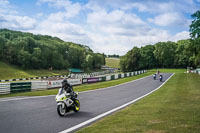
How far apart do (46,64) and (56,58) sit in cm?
692

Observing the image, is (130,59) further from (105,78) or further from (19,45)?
(105,78)

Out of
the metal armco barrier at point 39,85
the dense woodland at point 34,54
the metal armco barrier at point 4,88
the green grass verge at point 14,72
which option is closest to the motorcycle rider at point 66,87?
the metal armco barrier at point 4,88

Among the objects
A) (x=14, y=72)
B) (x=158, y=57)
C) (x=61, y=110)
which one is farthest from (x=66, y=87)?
(x=158, y=57)

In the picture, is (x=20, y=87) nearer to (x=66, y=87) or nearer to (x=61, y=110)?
(x=66, y=87)

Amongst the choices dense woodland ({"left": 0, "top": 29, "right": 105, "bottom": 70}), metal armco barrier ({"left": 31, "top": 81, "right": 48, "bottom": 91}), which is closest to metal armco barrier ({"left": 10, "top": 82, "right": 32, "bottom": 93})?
metal armco barrier ({"left": 31, "top": 81, "right": 48, "bottom": 91})

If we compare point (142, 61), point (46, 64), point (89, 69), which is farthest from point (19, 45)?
point (142, 61)

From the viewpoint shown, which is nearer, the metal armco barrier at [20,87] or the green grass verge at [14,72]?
the metal armco barrier at [20,87]

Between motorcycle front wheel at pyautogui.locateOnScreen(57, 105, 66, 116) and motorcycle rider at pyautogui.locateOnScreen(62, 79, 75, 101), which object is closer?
motorcycle front wheel at pyautogui.locateOnScreen(57, 105, 66, 116)

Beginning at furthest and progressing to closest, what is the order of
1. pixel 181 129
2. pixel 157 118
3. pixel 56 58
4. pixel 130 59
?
pixel 130 59
pixel 56 58
pixel 157 118
pixel 181 129

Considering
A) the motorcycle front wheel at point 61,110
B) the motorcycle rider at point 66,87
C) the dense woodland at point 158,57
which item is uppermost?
the dense woodland at point 158,57

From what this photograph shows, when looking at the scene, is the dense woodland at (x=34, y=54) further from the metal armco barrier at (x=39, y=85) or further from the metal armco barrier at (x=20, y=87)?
the metal armco barrier at (x=20, y=87)

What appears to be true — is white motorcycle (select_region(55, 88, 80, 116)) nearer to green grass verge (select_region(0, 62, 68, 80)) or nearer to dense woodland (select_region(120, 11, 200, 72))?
green grass verge (select_region(0, 62, 68, 80))

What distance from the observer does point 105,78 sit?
42.0m

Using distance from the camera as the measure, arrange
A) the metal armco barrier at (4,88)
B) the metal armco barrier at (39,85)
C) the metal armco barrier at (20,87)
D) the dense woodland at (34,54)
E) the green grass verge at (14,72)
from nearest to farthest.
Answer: the metal armco barrier at (4,88), the metal armco barrier at (20,87), the metal armco barrier at (39,85), the green grass verge at (14,72), the dense woodland at (34,54)
